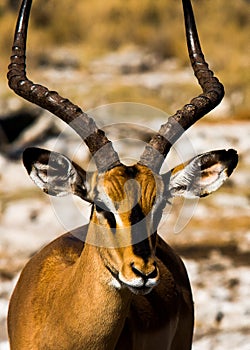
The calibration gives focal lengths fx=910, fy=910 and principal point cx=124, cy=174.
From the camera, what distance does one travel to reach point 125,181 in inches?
212

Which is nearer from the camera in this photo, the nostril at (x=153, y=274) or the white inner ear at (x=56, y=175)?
→ the nostril at (x=153, y=274)

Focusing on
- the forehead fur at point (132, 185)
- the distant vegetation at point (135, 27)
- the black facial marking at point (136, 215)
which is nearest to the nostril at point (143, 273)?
the black facial marking at point (136, 215)

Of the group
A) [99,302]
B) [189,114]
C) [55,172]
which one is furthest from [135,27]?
[99,302]

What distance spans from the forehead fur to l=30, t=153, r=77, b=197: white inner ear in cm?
27

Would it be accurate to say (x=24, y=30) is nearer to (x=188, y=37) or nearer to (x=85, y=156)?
(x=188, y=37)

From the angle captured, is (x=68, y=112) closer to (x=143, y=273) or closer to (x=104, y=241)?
(x=104, y=241)

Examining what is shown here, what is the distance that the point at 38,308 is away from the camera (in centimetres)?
614

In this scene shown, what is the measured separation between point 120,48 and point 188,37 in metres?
22.3

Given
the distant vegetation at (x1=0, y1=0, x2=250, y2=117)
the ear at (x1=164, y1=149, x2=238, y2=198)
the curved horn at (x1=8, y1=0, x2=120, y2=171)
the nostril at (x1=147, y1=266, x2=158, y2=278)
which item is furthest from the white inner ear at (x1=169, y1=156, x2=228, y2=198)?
the distant vegetation at (x1=0, y1=0, x2=250, y2=117)

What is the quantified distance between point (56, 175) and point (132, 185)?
582mm

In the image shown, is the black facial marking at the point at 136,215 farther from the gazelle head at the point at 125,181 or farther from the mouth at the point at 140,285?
the mouth at the point at 140,285

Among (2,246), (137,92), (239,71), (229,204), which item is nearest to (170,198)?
(2,246)

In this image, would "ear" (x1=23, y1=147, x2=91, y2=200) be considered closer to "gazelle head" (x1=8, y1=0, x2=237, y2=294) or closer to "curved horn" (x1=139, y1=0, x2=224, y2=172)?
"gazelle head" (x1=8, y1=0, x2=237, y2=294)

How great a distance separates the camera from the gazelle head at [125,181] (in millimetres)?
5211
